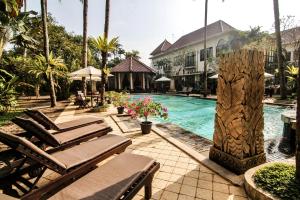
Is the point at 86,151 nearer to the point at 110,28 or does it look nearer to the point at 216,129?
the point at 216,129

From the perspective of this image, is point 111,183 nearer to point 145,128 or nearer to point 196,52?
point 145,128

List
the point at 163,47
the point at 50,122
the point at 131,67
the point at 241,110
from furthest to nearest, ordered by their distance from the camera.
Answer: the point at 163,47, the point at 131,67, the point at 50,122, the point at 241,110

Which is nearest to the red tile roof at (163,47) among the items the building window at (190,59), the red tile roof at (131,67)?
the building window at (190,59)

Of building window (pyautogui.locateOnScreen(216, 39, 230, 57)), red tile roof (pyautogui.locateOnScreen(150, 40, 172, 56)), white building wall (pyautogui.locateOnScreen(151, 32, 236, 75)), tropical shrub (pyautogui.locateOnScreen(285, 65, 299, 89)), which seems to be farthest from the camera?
red tile roof (pyautogui.locateOnScreen(150, 40, 172, 56))

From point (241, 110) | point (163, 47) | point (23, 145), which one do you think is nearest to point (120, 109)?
point (241, 110)

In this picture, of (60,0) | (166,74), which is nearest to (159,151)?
(60,0)

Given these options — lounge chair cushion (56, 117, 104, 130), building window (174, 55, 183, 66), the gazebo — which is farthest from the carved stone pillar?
building window (174, 55, 183, 66)

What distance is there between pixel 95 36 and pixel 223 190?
31.1ft

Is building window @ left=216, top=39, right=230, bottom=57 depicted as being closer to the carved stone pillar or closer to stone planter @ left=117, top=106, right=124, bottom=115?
stone planter @ left=117, top=106, right=124, bottom=115

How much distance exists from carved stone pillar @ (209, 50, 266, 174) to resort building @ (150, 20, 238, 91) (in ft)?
70.9

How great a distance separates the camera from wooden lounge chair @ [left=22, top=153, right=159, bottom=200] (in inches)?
79.7

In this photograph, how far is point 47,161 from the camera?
2.39 m

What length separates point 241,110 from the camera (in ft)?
11.5

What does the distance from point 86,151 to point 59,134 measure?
145cm
